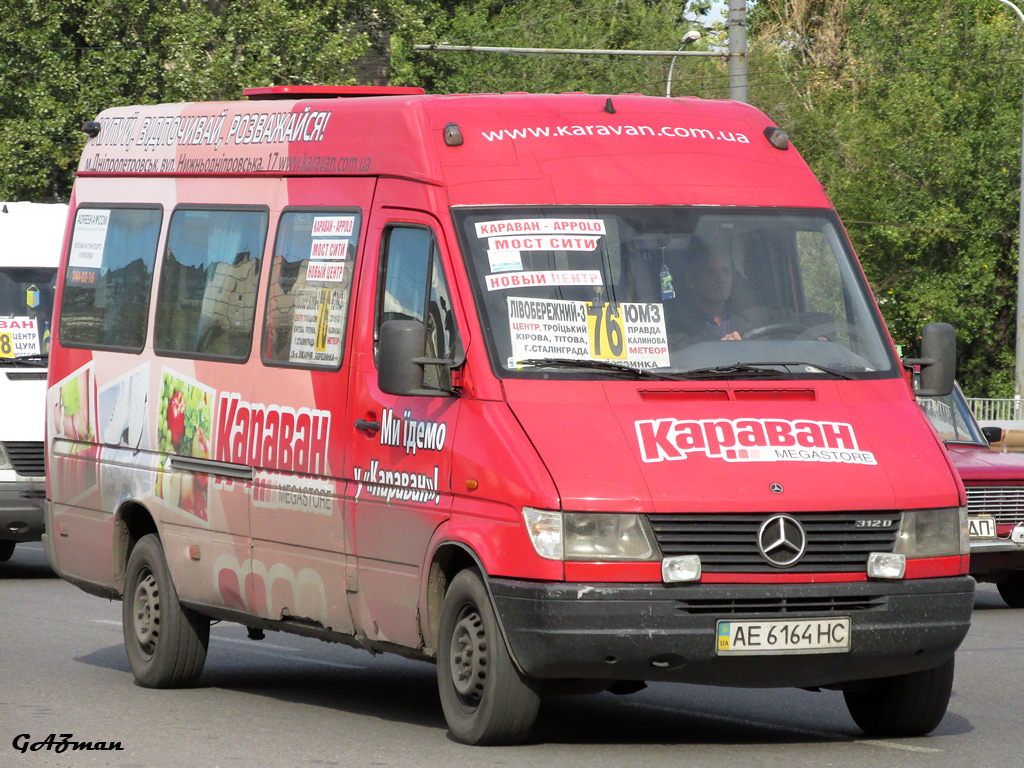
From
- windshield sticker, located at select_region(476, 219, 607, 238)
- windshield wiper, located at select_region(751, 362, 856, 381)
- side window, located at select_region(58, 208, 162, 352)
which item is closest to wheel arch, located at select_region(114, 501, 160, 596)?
side window, located at select_region(58, 208, 162, 352)

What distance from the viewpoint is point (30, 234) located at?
54.8 feet

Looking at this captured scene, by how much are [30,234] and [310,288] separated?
333 inches

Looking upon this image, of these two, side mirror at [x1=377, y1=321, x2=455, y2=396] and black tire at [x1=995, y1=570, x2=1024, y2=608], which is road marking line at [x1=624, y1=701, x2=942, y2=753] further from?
black tire at [x1=995, y1=570, x2=1024, y2=608]

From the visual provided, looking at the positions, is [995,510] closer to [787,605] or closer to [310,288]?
[310,288]

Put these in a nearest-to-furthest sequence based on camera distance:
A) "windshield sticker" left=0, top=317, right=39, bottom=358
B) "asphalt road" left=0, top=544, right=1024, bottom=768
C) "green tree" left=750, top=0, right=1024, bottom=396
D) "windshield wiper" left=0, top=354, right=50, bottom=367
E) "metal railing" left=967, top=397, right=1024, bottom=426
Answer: "asphalt road" left=0, top=544, right=1024, bottom=768
"windshield wiper" left=0, top=354, right=50, bottom=367
"windshield sticker" left=0, top=317, right=39, bottom=358
"metal railing" left=967, top=397, right=1024, bottom=426
"green tree" left=750, top=0, right=1024, bottom=396

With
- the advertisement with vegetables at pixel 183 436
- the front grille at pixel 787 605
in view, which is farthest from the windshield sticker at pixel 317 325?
the front grille at pixel 787 605

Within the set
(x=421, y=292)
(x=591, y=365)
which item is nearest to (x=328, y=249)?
(x=421, y=292)

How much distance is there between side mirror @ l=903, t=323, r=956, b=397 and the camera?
27.3 ft

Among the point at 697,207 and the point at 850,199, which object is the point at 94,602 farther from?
the point at 850,199

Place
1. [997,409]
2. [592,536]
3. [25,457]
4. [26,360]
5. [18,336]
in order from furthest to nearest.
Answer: [997,409]
[18,336]
[26,360]
[25,457]
[592,536]

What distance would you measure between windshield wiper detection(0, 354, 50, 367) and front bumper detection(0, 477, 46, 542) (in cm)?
106

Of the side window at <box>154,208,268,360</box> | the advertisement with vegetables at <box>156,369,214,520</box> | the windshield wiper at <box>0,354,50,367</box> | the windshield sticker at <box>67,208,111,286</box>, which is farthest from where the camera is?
the windshield wiper at <box>0,354,50,367</box>

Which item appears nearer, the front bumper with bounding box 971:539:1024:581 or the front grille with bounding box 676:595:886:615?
the front grille with bounding box 676:595:886:615

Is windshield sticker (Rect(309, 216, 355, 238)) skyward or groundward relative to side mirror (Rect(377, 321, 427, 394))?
skyward
